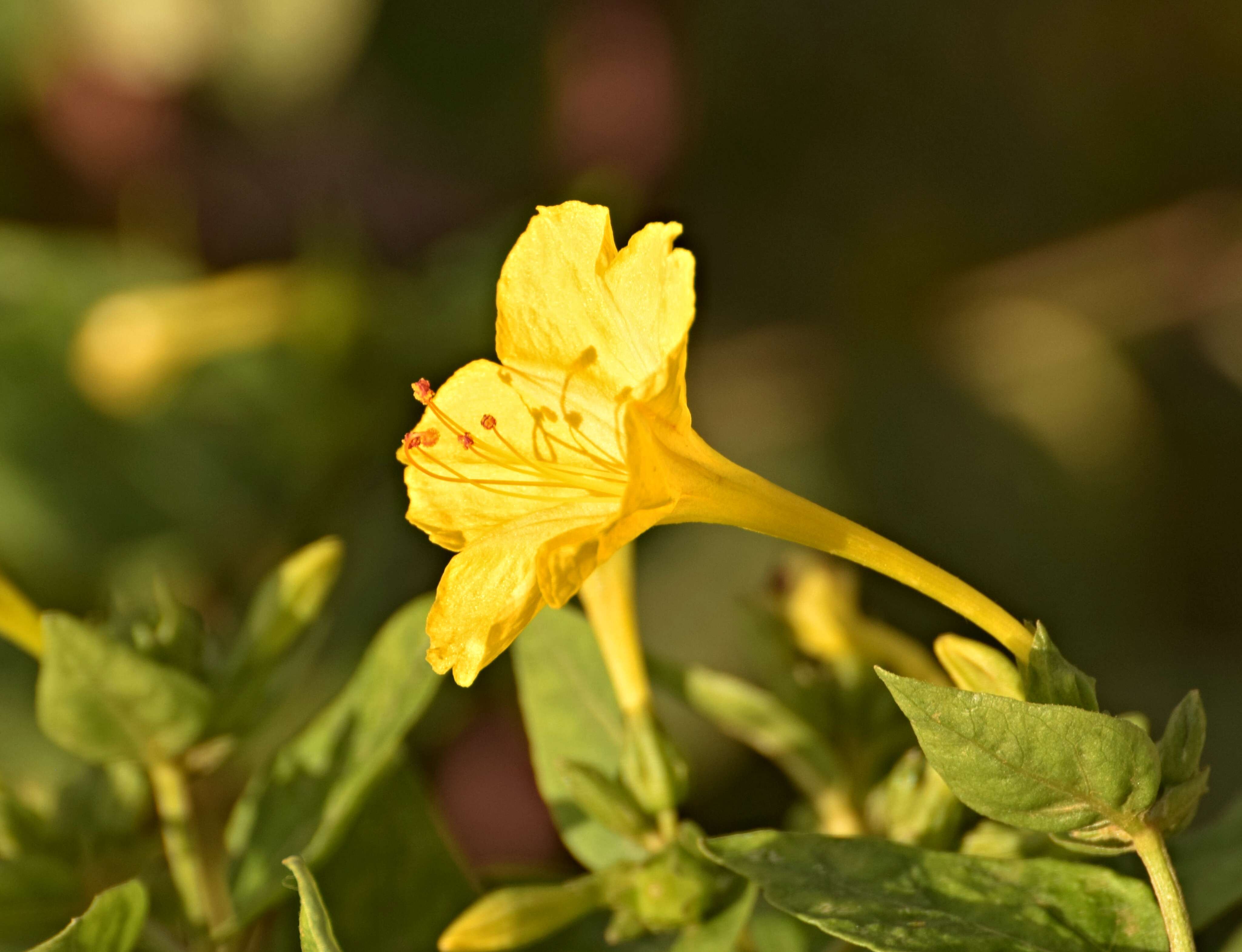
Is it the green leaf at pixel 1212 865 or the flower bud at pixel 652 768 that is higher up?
the flower bud at pixel 652 768

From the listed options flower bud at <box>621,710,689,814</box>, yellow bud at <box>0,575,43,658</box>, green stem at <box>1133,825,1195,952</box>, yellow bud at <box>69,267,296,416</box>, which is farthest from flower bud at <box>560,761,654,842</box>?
yellow bud at <box>69,267,296,416</box>

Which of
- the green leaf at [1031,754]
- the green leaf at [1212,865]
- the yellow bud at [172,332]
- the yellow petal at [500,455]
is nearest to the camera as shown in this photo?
the green leaf at [1031,754]

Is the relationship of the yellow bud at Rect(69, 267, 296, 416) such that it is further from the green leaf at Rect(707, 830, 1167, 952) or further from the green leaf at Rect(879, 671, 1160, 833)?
the green leaf at Rect(879, 671, 1160, 833)

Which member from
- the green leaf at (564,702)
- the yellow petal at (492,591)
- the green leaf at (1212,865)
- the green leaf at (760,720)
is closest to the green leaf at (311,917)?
the yellow petal at (492,591)

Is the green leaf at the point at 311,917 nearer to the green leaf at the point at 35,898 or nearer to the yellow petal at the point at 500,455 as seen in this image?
the yellow petal at the point at 500,455

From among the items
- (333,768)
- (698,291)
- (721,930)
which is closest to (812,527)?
(721,930)

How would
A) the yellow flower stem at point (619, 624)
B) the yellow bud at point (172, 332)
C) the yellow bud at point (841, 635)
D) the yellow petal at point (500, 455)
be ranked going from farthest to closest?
1. the yellow bud at point (172, 332)
2. the yellow bud at point (841, 635)
3. the yellow flower stem at point (619, 624)
4. the yellow petal at point (500, 455)
